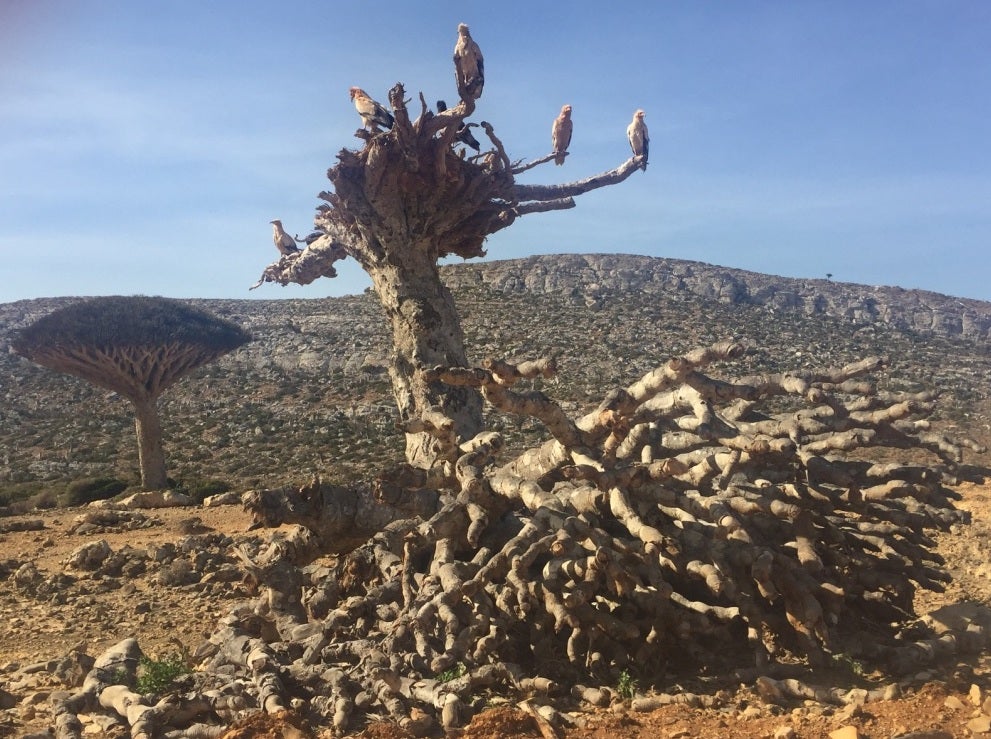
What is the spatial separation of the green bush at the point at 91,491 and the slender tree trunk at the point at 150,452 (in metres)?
0.66

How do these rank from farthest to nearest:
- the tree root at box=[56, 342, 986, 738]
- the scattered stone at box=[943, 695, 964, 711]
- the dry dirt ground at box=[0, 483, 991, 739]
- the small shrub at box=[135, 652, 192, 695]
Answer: the small shrub at box=[135, 652, 192, 695] → the tree root at box=[56, 342, 986, 738] → the scattered stone at box=[943, 695, 964, 711] → the dry dirt ground at box=[0, 483, 991, 739]

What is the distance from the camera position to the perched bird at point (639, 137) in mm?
10758

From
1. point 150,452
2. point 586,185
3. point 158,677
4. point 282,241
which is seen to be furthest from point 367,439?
point 158,677

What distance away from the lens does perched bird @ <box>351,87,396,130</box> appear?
9094 mm

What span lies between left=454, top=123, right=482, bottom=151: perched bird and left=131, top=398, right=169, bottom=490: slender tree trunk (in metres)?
14.3

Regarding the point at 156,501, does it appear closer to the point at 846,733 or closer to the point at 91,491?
the point at 91,491

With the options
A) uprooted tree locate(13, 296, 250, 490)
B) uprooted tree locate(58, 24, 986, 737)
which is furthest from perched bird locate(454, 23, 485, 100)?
uprooted tree locate(13, 296, 250, 490)

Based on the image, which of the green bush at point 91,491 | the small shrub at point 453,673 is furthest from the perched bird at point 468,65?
the green bush at point 91,491

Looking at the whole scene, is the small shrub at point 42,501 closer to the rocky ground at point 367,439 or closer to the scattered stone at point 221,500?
the rocky ground at point 367,439

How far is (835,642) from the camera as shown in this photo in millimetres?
5270

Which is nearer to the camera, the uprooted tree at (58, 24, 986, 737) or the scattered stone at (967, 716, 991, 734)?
the scattered stone at (967, 716, 991, 734)

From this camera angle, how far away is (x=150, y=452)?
835 inches

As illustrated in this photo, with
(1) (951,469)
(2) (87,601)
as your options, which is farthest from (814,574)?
(2) (87,601)

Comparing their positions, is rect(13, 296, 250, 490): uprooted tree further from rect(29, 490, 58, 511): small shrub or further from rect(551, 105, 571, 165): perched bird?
rect(551, 105, 571, 165): perched bird
